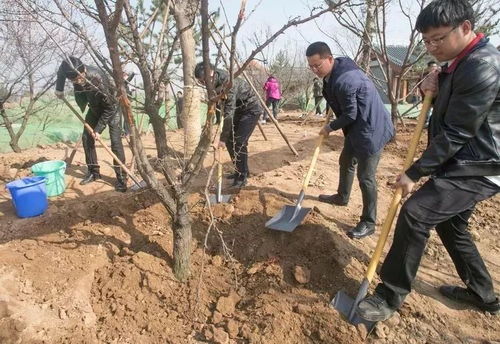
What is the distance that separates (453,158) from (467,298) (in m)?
1.07

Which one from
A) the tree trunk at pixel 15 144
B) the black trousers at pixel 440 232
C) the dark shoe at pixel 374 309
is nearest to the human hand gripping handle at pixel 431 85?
the black trousers at pixel 440 232

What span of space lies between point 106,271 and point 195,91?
11.4ft

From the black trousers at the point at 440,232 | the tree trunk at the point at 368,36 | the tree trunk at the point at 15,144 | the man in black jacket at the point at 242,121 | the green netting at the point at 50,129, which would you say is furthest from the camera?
the green netting at the point at 50,129

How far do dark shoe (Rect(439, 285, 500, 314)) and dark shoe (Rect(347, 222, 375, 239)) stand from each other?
752 millimetres

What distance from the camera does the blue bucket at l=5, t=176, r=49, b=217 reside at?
351 centimetres

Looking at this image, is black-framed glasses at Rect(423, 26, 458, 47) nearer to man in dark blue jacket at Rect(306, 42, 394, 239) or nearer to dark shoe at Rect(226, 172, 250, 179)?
man in dark blue jacket at Rect(306, 42, 394, 239)

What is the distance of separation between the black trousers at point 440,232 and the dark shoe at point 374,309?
1.5 inches

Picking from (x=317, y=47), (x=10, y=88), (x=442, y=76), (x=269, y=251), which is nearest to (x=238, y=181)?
(x=269, y=251)

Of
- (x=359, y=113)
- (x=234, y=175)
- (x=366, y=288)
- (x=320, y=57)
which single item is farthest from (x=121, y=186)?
(x=366, y=288)

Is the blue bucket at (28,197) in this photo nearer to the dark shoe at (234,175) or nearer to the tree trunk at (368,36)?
the dark shoe at (234,175)

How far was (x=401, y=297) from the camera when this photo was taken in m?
2.11

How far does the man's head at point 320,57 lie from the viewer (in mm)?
2908

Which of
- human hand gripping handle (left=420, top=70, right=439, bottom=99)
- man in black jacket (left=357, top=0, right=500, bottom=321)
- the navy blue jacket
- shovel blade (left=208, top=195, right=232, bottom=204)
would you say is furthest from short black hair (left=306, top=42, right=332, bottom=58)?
shovel blade (left=208, top=195, right=232, bottom=204)

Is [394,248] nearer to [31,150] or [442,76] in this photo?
[442,76]
